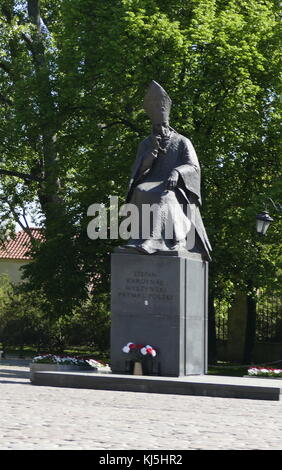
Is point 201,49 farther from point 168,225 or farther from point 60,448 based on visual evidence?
point 60,448

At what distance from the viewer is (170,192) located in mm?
18000

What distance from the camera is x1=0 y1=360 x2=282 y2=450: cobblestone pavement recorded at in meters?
9.09

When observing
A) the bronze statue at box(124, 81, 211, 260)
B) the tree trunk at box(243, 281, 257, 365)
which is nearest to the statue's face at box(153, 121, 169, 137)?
the bronze statue at box(124, 81, 211, 260)

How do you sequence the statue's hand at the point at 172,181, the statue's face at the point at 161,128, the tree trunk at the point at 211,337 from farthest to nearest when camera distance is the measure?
the tree trunk at the point at 211,337 < the statue's face at the point at 161,128 < the statue's hand at the point at 172,181

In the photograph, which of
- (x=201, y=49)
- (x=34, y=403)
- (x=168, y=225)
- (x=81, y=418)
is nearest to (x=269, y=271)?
(x=201, y=49)

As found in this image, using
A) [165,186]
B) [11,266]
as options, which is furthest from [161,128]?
[11,266]

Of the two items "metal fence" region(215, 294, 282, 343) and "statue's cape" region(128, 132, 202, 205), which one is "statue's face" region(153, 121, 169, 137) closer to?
"statue's cape" region(128, 132, 202, 205)

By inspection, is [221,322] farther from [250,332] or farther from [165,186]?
[165,186]

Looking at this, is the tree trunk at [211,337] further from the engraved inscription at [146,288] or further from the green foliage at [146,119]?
the engraved inscription at [146,288]

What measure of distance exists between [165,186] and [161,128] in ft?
4.33

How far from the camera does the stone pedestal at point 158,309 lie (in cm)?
1747

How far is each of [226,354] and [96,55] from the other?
1186 cm

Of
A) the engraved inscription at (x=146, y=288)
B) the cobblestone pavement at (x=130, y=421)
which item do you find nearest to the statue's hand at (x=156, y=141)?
the engraved inscription at (x=146, y=288)

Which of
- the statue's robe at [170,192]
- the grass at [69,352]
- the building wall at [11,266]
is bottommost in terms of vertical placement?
the grass at [69,352]
